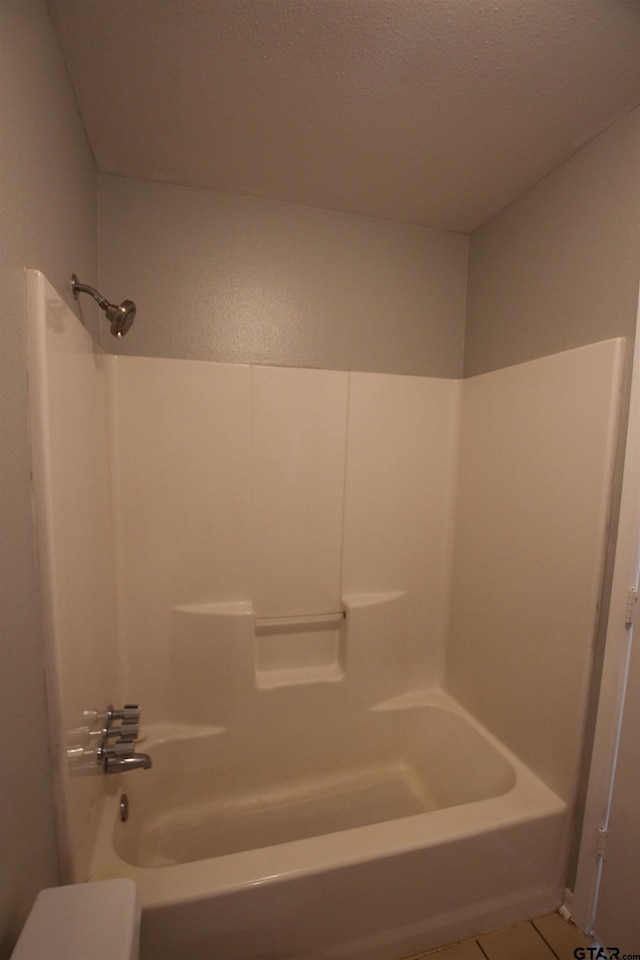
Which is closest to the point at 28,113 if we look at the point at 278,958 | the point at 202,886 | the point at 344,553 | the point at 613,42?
the point at 613,42

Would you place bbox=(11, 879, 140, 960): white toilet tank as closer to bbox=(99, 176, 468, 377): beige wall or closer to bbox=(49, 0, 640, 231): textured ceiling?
bbox=(99, 176, 468, 377): beige wall

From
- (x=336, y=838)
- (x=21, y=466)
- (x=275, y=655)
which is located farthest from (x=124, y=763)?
(x=21, y=466)

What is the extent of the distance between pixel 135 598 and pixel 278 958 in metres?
1.14

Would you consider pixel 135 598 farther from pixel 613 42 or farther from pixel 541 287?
pixel 613 42

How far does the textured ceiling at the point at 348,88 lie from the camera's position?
2.96ft

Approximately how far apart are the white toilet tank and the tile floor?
1000 millimetres

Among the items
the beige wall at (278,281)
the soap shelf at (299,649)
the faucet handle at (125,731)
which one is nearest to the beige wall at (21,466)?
the faucet handle at (125,731)


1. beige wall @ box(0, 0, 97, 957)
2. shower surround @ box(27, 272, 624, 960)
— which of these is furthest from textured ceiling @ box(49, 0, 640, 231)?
shower surround @ box(27, 272, 624, 960)

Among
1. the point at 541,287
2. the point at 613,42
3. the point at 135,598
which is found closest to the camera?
the point at 613,42

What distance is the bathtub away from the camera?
1.04m

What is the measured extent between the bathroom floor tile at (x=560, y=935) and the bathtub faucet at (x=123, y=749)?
133 cm

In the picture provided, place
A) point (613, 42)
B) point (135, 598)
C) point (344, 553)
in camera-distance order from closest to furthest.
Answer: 1. point (613, 42)
2. point (135, 598)
3. point (344, 553)

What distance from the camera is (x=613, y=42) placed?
945mm

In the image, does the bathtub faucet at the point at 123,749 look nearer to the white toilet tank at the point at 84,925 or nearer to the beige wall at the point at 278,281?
the white toilet tank at the point at 84,925
